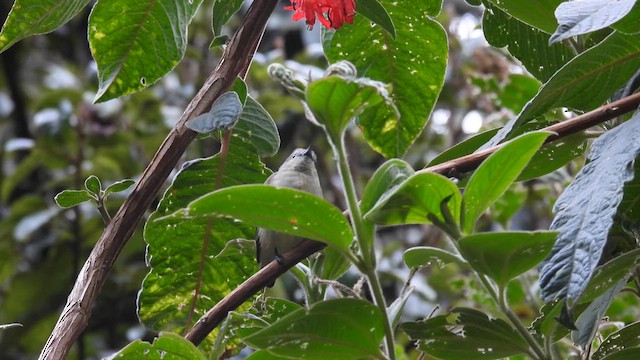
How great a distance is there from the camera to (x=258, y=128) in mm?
896

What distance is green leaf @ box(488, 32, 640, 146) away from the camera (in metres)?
0.71

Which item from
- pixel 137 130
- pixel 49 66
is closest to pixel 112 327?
pixel 137 130

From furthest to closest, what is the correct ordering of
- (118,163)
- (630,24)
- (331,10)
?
(118,163) → (331,10) → (630,24)

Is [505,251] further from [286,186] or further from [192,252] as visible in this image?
[286,186]

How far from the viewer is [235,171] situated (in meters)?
0.92

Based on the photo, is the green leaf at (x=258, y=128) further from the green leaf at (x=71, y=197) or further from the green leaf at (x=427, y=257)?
the green leaf at (x=427, y=257)

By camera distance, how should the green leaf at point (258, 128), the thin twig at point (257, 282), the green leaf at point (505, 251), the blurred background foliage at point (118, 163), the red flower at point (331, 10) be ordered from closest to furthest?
the green leaf at point (505, 251) → the thin twig at point (257, 282) → the red flower at point (331, 10) → the green leaf at point (258, 128) → the blurred background foliage at point (118, 163)

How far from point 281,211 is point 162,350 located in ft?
0.68

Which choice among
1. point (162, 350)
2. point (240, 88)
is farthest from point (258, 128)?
point (162, 350)

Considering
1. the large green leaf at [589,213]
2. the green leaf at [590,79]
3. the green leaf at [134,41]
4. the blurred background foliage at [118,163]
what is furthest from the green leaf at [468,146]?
the blurred background foliage at [118,163]

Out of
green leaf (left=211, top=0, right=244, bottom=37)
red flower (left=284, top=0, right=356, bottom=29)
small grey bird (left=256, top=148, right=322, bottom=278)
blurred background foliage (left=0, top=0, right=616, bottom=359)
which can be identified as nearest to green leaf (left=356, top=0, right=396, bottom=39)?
red flower (left=284, top=0, right=356, bottom=29)

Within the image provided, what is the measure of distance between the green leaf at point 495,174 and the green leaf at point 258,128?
0.34m

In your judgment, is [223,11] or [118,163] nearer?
[223,11]

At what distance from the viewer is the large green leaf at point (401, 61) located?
91cm
